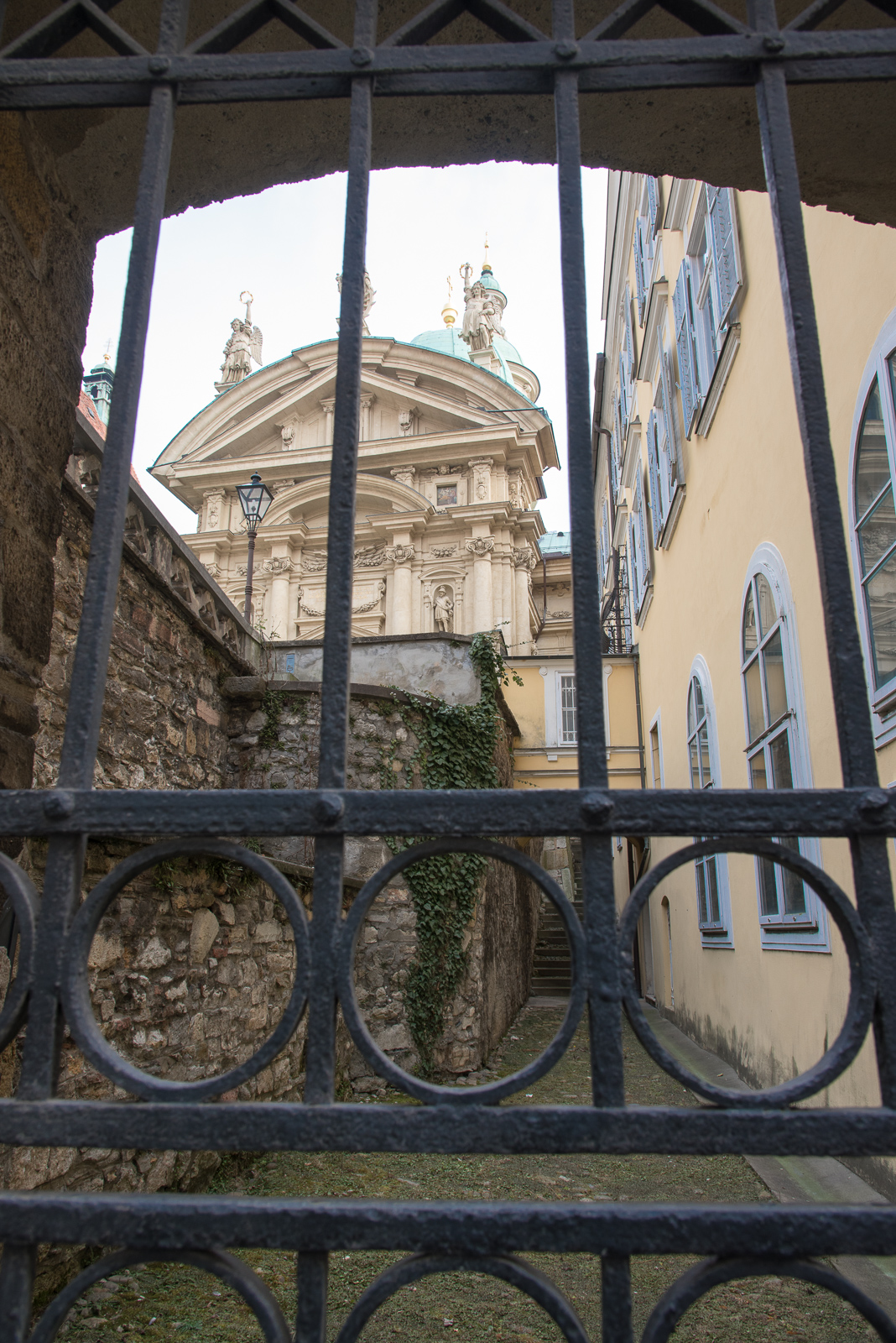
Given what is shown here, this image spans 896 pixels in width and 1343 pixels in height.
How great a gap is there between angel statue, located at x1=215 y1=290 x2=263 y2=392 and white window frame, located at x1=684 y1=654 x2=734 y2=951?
959 inches

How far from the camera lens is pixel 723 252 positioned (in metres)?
6.21

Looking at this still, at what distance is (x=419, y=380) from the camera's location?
25141 millimetres

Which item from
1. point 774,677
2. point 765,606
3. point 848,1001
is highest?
point 765,606

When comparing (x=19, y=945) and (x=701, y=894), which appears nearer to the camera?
(x=19, y=945)

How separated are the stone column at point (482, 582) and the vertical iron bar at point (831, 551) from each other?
21.0 meters

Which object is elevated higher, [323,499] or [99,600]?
[323,499]

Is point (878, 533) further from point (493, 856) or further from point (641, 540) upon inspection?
point (641, 540)

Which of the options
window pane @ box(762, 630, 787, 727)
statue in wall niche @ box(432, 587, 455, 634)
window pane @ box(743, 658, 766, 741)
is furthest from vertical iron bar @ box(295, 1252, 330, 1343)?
statue in wall niche @ box(432, 587, 455, 634)

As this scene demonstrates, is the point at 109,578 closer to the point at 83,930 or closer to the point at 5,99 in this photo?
the point at 83,930

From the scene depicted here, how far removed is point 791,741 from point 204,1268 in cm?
467

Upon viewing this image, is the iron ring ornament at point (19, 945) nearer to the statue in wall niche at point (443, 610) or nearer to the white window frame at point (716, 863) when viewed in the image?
the white window frame at point (716, 863)

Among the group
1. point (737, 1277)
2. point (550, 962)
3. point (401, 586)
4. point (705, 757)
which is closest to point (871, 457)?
point (737, 1277)

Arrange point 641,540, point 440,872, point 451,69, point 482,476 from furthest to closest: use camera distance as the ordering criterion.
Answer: point 482,476, point 641,540, point 440,872, point 451,69

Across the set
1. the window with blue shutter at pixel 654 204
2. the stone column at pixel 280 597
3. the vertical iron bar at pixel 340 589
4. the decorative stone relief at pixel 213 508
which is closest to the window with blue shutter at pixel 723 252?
the window with blue shutter at pixel 654 204
